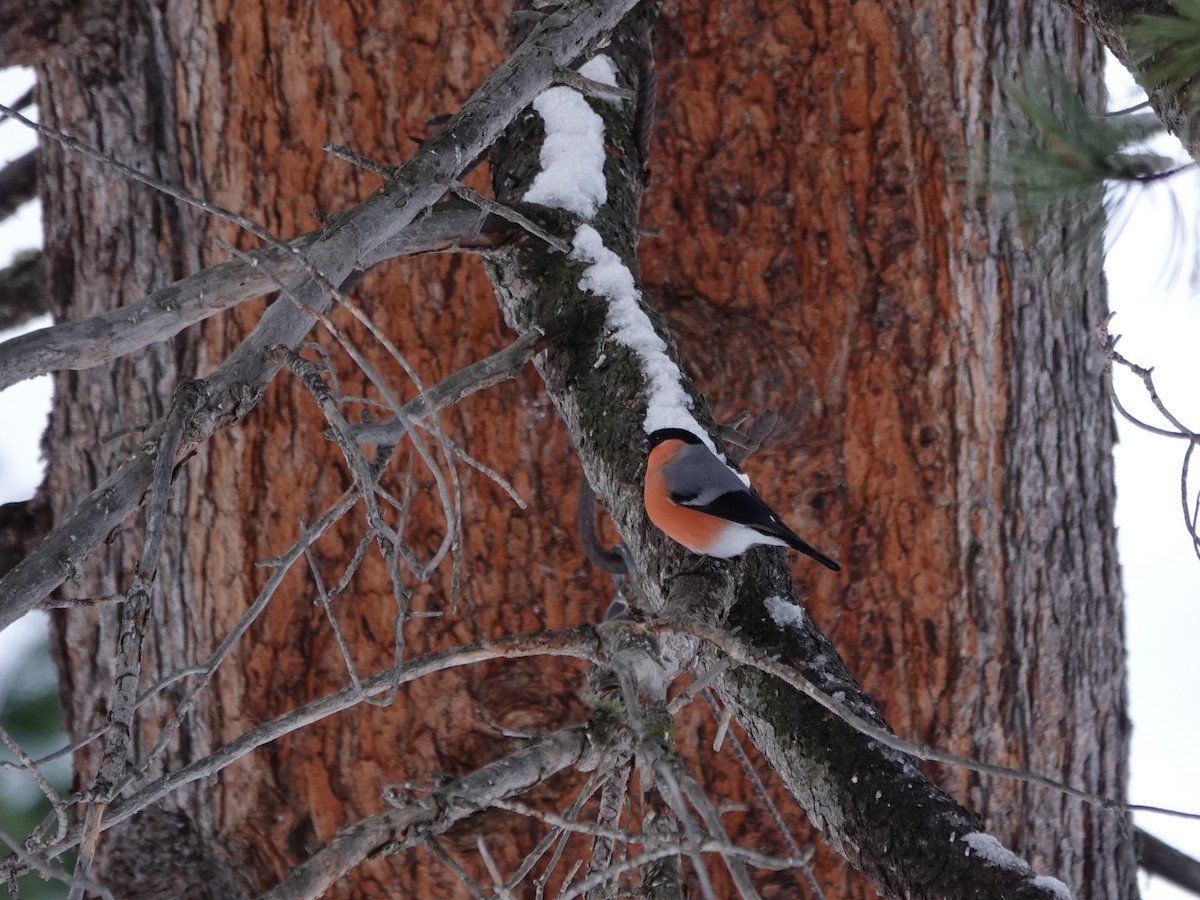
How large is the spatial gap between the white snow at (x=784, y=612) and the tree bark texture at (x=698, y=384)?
901 millimetres

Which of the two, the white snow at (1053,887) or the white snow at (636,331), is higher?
the white snow at (636,331)

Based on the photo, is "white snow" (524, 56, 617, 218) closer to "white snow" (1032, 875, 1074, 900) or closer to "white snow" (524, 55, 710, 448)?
"white snow" (524, 55, 710, 448)

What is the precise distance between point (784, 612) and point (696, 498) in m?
0.30

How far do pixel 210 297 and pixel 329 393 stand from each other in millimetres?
221

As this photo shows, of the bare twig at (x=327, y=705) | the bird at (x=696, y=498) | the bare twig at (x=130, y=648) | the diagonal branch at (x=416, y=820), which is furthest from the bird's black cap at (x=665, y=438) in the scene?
the bare twig at (x=130, y=648)

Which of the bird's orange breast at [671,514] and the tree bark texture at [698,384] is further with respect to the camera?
the tree bark texture at [698,384]

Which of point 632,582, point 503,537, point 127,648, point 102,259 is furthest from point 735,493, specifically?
point 102,259

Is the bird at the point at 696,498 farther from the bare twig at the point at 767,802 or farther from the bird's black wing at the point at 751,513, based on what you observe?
the bare twig at the point at 767,802

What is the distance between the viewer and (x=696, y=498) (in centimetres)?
175

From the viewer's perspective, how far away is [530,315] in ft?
6.29

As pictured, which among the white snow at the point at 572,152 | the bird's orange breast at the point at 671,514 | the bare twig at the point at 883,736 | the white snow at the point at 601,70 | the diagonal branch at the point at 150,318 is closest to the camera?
the bare twig at the point at 883,736

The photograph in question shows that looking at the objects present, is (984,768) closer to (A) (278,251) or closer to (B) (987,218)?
(A) (278,251)

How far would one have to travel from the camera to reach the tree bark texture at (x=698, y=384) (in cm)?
239

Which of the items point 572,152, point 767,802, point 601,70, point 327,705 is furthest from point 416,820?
point 601,70
